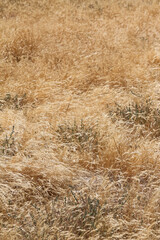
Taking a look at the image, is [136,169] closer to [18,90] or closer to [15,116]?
[15,116]

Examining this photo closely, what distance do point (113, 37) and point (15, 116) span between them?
3442 mm

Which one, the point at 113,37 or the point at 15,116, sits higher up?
the point at 113,37

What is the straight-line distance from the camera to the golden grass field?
2312mm

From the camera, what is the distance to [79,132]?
133 inches

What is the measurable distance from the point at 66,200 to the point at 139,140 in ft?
3.83

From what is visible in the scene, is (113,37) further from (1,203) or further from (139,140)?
(1,203)

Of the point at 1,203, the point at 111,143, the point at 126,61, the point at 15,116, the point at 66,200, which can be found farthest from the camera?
the point at 126,61

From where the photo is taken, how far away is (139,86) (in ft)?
15.3

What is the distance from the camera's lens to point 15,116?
367 cm

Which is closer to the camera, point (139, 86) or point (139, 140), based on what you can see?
point (139, 140)

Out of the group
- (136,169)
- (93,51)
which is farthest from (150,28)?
(136,169)

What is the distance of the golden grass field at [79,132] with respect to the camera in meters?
2.31

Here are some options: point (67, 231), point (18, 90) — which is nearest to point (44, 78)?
point (18, 90)

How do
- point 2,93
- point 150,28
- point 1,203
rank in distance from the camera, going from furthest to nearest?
1. point 150,28
2. point 2,93
3. point 1,203
